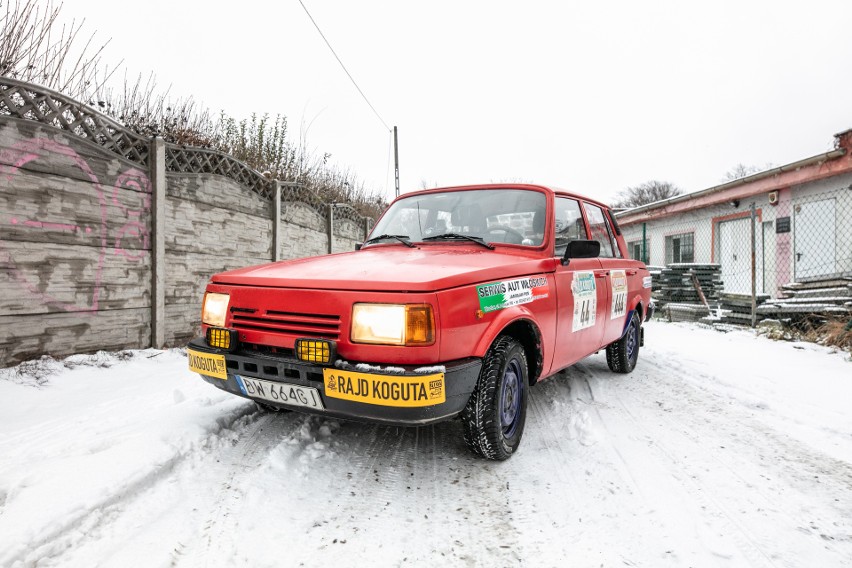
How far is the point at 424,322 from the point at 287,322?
75 centimetres

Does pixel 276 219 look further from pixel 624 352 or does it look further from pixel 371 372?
pixel 371 372

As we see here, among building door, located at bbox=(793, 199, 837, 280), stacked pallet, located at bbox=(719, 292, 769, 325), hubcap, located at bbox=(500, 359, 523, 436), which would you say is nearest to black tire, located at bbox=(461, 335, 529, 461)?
hubcap, located at bbox=(500, 359, 523, 436)

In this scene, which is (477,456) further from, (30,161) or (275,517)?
(30,161)

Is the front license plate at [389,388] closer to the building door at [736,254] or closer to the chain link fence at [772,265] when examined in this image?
the chain link fence at [772,265]

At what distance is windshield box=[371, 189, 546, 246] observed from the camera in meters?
3.17

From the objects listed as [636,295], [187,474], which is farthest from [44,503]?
[636,295]

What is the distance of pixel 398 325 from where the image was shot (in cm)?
208

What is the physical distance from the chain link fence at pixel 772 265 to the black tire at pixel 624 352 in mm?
4179

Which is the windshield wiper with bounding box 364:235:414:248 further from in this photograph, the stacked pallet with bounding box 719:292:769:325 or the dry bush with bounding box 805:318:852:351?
the stacked pallet with bounding box 719:292:769:325

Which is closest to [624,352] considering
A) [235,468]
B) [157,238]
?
[235,468]

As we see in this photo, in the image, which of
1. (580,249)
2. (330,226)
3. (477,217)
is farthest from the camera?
(330,226)

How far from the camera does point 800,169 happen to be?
10086mm

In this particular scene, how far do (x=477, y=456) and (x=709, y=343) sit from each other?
18.3 ft

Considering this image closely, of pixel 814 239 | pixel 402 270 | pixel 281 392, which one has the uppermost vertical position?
pixel 814 239
